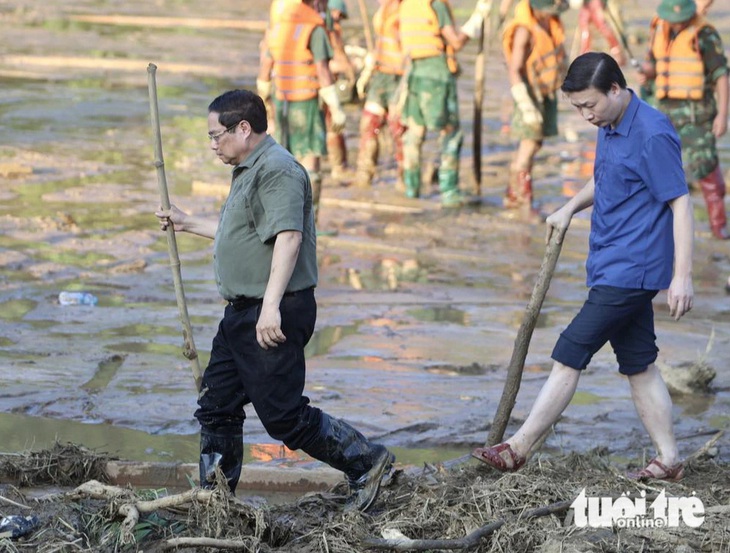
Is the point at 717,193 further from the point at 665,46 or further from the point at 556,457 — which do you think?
the point at 556,457

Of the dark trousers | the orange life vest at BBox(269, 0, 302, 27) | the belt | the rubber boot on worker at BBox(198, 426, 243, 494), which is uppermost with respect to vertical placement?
the orange life vest at BBox(269, 0, 302, 27)

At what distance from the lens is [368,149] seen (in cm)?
1293

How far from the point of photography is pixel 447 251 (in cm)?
1033

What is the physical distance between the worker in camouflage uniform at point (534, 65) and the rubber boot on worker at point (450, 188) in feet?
2.40

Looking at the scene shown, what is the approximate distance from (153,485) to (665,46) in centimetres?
667

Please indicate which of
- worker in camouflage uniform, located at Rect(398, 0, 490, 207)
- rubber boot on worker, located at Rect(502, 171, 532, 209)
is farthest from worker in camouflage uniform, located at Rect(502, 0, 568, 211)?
worker in camouflage uniform, located at Rect(398, 0, 490, 207)

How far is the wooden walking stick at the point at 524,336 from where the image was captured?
5520 mm

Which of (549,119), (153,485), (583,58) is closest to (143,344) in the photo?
(153,485)

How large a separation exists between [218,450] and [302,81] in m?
5.65

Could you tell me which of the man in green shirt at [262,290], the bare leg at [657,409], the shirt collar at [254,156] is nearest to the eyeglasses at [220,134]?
the man in green shirt at [262,290]

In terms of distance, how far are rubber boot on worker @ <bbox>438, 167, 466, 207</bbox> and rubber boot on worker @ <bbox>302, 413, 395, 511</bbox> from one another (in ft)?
22.7

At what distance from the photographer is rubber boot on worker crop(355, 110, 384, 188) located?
12875mm

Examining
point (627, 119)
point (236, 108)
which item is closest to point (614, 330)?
point (627, 119)

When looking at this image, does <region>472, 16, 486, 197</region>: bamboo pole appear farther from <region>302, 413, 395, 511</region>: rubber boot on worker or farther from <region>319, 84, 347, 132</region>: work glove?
<region>302, 413, 395, 511</region>: rubber boot on worker
